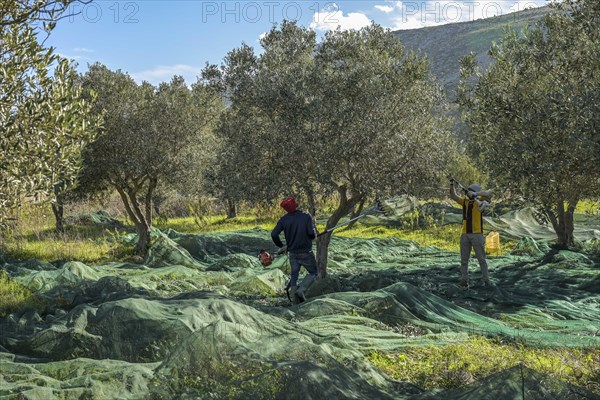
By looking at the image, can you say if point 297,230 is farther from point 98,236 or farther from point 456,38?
point 456,38

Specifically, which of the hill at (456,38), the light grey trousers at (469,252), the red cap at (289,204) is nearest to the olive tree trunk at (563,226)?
the light grey trousers at (469,252)

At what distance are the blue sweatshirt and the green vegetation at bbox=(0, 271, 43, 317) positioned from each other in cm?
597

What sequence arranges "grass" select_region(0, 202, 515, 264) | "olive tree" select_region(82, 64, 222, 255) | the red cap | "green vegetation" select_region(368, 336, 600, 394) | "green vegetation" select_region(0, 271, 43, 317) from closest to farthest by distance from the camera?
"green vegetation" select_region(368, 336, 600, 394) < the red cap < "green vegetation" select_region(0, 271, 43, 317) < "olive tree" select_region(82, 64, 222, 255) < "grass" select_region(0, 202, 515, 264)

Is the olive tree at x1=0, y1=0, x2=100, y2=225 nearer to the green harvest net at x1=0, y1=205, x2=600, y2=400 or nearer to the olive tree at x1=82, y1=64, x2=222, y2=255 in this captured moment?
the green harvest net at x1=0, y1=205, x2=600, y2=400

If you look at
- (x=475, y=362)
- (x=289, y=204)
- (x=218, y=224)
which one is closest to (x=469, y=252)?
(x=289, y=204)

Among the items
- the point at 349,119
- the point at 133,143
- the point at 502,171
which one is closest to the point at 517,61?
the point at 502,171

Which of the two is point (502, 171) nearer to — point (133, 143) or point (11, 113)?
point (11, 113)

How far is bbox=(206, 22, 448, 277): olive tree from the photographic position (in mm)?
15805

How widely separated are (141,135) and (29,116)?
13.4m

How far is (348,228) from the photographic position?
31.8m

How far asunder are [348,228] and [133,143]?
12932 millimetres

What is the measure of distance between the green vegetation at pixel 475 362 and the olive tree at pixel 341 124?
7.50 meters

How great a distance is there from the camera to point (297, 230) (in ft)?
42.2

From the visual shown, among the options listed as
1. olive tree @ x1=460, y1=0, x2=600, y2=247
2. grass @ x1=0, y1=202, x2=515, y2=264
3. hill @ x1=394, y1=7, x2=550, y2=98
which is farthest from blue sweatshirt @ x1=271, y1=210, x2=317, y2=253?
hill @ x1=394, y1=7, x2=550, y2=98
